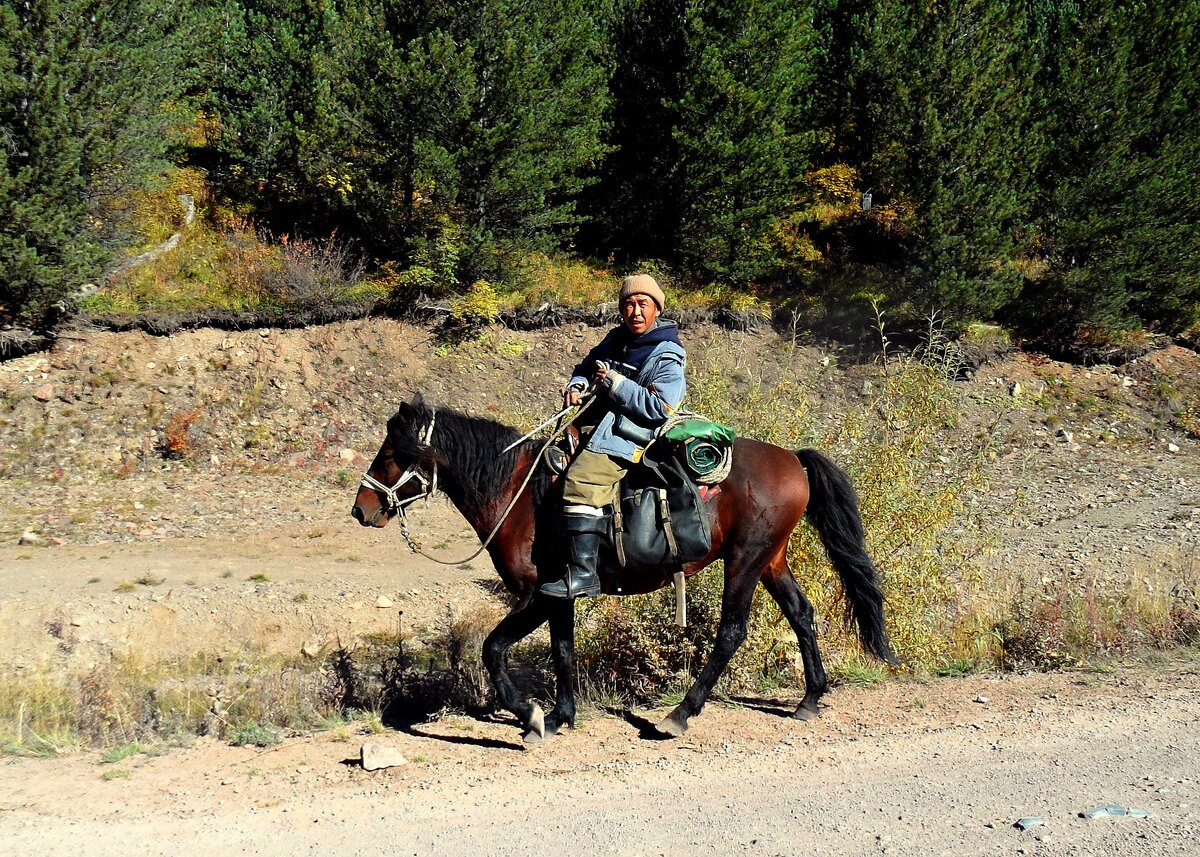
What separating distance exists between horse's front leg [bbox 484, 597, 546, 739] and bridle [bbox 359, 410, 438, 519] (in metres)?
1.16

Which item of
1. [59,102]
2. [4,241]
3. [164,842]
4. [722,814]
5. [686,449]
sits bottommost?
[164,842]

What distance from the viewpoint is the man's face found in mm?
6879

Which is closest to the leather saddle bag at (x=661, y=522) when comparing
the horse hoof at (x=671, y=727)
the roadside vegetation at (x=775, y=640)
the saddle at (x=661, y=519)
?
the saddle at (x=661, y=519)

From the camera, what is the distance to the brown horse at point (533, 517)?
7.01 meters

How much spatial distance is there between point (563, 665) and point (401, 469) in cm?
198

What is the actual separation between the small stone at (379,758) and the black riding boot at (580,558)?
60.2 inches

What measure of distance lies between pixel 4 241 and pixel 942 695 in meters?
17.9

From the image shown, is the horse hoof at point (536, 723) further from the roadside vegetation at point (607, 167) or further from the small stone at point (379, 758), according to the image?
the roadside vegetation at point (607, 167)

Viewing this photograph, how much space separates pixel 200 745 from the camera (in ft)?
22.7

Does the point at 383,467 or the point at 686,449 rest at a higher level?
the point at 686,449

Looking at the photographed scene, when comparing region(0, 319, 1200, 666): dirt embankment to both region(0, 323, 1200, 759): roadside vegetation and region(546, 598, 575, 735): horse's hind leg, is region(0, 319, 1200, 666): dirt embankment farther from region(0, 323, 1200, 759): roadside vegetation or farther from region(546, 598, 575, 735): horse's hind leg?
region(546, 598, 575, 735): horse's hind leg

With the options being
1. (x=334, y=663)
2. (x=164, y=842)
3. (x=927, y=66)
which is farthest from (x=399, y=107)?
(x=164, y=842)

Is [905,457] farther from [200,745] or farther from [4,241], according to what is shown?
[4,241]

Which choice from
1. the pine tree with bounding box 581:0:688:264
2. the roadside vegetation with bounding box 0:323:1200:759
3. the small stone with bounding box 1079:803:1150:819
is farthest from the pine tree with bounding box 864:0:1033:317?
the small stone with bounding box 1079:803:1150:819
